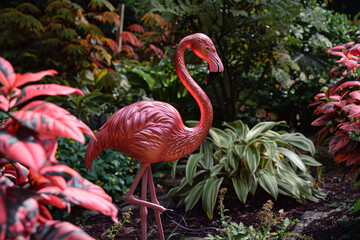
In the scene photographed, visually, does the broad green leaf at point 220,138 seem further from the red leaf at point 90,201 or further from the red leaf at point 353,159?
the red leaf at point 90,201

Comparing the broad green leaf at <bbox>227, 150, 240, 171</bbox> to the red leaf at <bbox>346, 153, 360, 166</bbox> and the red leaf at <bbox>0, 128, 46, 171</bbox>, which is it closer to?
the red leaf at <bbox>346, 153, 360, 166</bbox>

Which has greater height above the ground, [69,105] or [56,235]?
[56,235]

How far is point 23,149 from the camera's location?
0.71 metres

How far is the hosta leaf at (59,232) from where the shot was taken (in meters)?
0.76

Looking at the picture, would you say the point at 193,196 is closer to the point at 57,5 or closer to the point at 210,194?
the point at 210,194

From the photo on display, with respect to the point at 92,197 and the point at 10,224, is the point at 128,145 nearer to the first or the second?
the point at 92,197

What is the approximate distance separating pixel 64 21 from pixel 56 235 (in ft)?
13.7

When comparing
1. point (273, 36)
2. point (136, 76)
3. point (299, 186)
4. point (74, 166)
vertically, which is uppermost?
point (273, 36)

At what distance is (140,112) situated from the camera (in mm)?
1812

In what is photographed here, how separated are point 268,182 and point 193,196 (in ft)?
2.20

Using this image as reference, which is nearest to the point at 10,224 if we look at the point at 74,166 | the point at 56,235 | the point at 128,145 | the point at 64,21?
the point at 56,235

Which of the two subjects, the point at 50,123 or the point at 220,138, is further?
the point at 220,138

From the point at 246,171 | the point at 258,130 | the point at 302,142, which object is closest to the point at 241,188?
the point at 246,171

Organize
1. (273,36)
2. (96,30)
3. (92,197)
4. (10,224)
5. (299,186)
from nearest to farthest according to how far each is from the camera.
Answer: (10,224) < (92,197) < (299,186) < (273,36) < (96,30)
